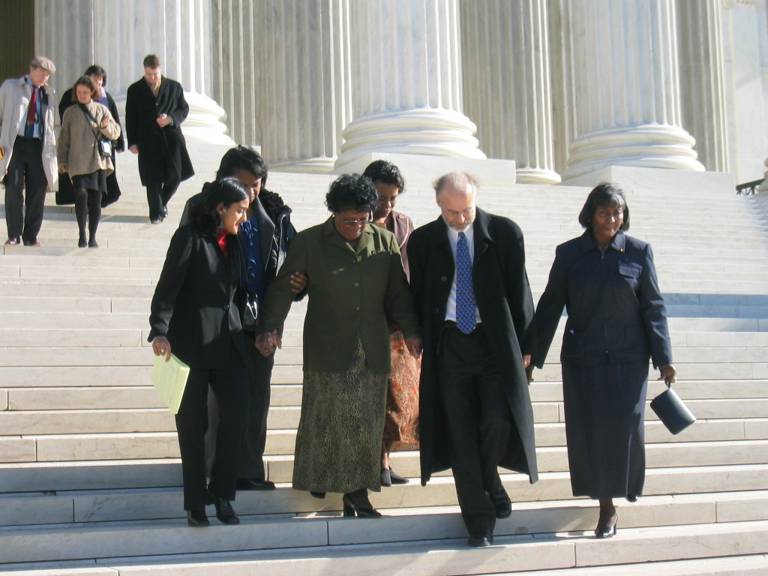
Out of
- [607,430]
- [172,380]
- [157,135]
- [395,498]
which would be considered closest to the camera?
[172,380]

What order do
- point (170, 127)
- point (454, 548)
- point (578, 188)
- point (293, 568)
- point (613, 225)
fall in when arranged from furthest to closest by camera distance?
1. point (578, 188)
2. point (170, 127)
3. point (613, 225)
4. point (454, 548)
5. point (293, 568)

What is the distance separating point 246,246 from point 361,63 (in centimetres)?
1064

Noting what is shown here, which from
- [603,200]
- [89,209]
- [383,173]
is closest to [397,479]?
[383,173]

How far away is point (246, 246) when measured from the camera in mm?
7984

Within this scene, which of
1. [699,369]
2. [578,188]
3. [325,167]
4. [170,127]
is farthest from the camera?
[325,167]

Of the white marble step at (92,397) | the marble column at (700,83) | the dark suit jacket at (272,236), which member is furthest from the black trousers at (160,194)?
the marble column at (700,83)

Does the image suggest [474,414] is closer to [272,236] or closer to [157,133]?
[272,236]

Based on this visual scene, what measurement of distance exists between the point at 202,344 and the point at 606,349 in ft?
7.84

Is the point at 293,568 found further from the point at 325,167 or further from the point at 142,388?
the point at 325,167

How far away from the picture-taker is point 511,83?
2505 cm

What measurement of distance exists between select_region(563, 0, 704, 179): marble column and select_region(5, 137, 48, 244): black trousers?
987 cm

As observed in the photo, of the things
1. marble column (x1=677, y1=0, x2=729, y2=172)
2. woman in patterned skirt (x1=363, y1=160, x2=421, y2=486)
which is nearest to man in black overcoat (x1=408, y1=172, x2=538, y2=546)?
woman in patterned skirt (x1=363, y1=160, x2=421, y2=486)

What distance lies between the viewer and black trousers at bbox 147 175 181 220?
14.1 metres

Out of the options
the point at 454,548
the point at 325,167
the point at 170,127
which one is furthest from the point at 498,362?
the point at 325,167
